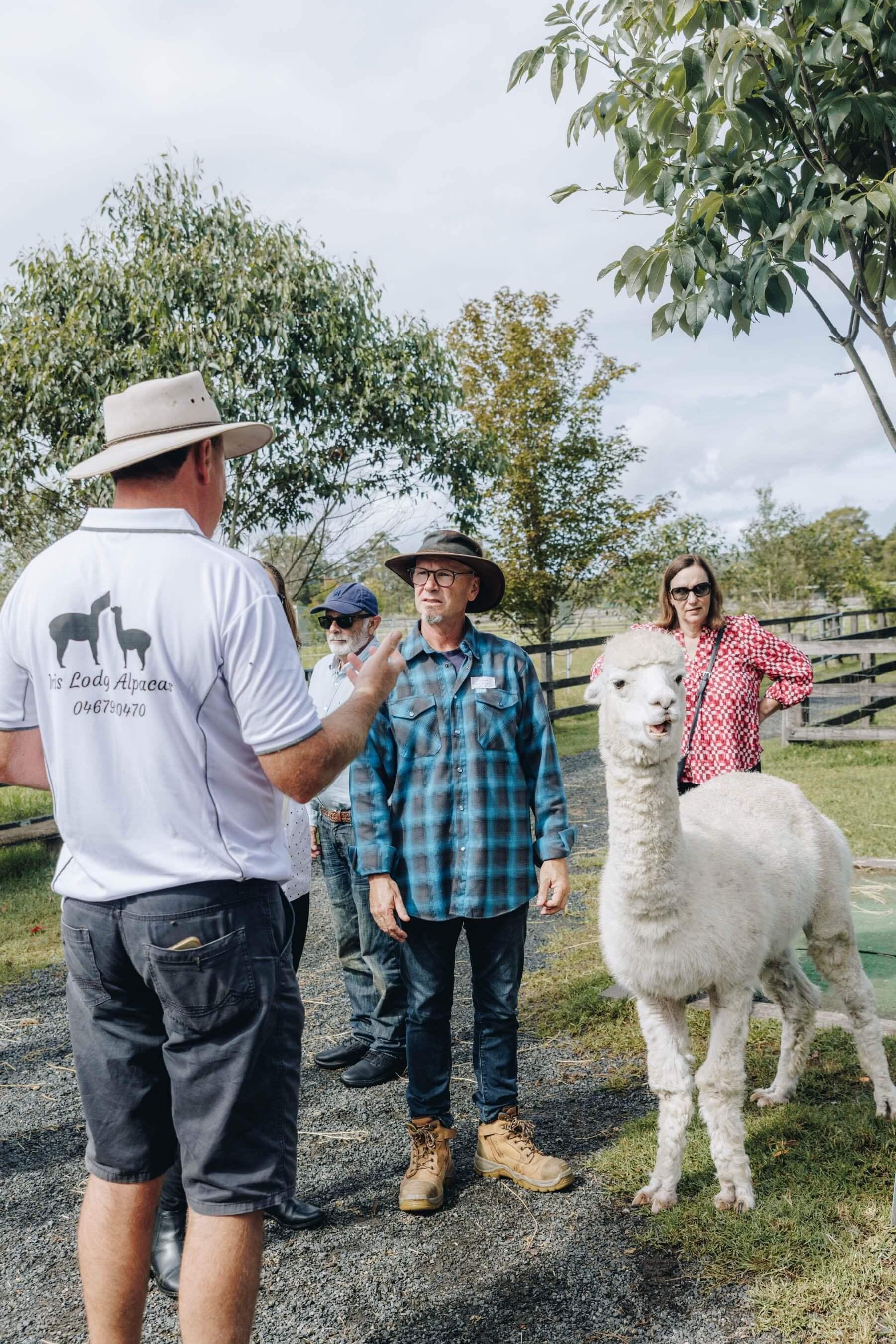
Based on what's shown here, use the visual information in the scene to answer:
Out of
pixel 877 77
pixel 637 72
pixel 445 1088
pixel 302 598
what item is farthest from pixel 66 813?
pixel 302 598

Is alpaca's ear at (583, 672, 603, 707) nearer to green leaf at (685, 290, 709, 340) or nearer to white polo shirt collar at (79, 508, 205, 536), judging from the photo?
green leaf at (685, 290, 709, 340)

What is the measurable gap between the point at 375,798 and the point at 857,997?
1912mm

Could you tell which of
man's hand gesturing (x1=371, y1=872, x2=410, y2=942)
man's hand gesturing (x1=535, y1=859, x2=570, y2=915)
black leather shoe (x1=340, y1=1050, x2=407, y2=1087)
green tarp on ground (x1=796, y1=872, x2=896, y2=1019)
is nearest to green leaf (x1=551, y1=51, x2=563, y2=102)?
man's hand gesturing (x1=535, y1=859, x2=570, y2=915)

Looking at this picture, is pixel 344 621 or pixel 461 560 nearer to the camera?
pixel 461 560

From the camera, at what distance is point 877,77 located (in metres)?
2.69

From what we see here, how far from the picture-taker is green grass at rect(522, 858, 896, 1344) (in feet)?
7.87

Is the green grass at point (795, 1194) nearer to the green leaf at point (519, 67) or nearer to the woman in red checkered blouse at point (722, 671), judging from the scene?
the woman in red checkered blouse at point (722, 671)

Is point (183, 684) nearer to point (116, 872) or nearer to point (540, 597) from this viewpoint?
point (116, 872)

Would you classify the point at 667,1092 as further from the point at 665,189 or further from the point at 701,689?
the point at 665,189

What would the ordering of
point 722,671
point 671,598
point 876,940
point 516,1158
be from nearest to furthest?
point 516,1158, point 722,671, point 671,598, point 876,940

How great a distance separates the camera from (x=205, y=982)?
1.68 metres

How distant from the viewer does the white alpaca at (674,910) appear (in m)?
2.79

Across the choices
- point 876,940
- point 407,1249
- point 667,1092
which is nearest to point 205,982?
point 407,1249

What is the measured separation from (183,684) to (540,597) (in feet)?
44.5
